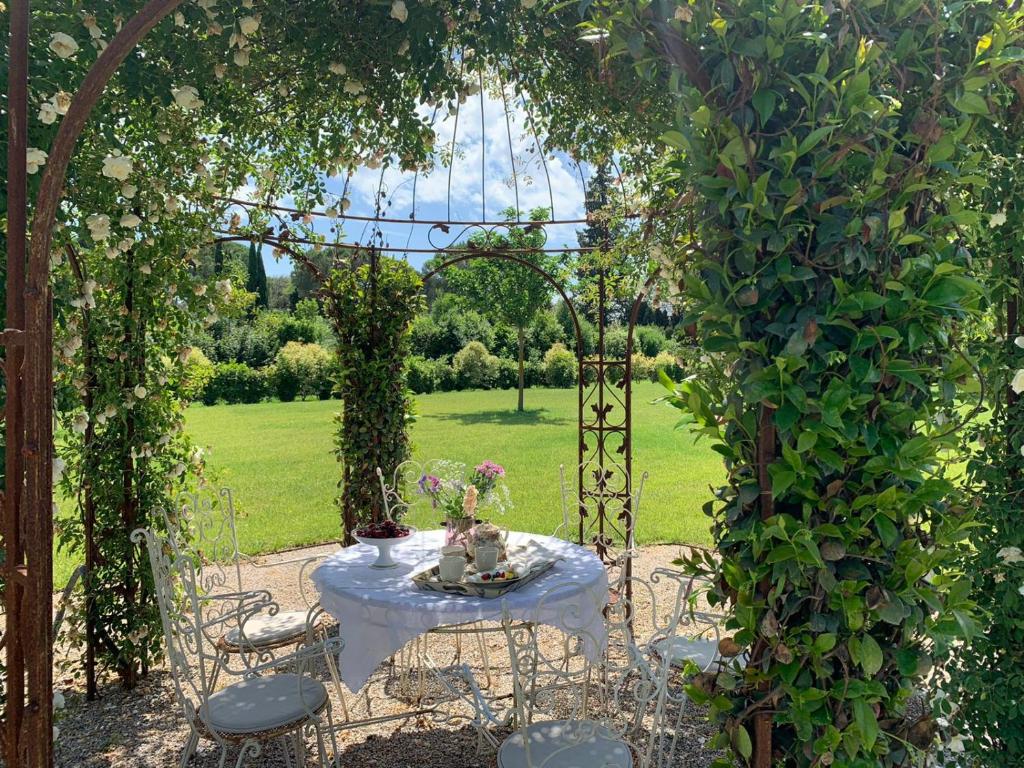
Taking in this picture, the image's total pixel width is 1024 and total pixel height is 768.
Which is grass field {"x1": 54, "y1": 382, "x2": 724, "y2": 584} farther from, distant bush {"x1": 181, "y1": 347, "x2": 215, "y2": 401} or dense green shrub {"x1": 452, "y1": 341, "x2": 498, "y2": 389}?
dense green shrub {"x1": 452, "y1": 341, "x2": 498, "y2": 389}

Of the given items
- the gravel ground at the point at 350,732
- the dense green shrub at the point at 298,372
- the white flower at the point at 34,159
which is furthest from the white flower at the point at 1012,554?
the dense green shrub at the point at 298,372

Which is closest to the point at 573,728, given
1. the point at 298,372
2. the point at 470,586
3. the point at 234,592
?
the point at 470,586

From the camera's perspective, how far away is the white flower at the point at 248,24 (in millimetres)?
2293

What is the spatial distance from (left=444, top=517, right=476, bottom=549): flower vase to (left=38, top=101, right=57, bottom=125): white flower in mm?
2039

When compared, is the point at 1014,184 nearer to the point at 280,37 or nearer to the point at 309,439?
the point at 280,37

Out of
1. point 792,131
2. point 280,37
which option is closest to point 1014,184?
point 792,131

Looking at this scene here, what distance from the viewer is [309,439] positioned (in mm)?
13430

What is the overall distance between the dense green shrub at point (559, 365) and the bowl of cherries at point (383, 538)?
16.6 m

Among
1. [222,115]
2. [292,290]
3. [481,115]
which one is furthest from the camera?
[292,290]

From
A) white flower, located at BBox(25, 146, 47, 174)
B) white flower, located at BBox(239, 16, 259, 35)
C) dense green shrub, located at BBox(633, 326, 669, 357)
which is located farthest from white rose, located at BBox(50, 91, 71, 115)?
dense green shrub, located at BBox(633, 326, 669, 357)

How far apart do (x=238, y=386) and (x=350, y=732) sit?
54.1ft

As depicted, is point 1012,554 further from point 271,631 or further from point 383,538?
point 271,631

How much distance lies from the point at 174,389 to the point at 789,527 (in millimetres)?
3214

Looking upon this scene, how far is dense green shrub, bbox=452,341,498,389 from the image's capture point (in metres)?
19.6
